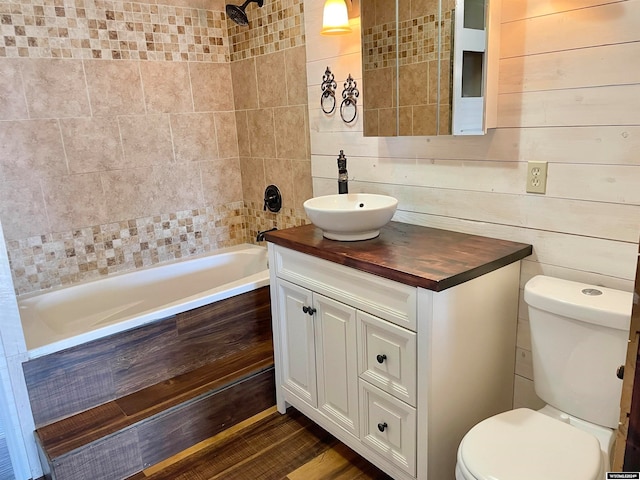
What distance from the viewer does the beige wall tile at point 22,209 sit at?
247 centimetres

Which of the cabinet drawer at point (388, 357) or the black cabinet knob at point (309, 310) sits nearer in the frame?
the cabinet drawer at point (388, 357)

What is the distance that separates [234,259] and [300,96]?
1.19 metres

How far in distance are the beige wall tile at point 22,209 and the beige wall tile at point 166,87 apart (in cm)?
80

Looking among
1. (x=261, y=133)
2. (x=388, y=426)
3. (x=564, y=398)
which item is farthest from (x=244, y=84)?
(x=564, y=398)

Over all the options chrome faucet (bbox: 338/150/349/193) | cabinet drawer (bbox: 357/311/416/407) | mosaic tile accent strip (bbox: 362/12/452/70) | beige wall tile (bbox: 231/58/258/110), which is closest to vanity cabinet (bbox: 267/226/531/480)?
cabinet drawer (bbox: 357/311/416/407)

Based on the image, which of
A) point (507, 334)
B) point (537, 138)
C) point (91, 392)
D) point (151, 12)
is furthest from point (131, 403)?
point (151, 12)

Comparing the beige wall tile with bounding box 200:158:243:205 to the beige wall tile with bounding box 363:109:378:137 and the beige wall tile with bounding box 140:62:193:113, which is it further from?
the beige wall tile with bounding box 363:109:378:137

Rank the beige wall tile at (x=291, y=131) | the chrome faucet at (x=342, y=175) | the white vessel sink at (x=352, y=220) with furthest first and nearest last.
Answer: the beige wall tile at (x=291, y=131), the chrome faucet at (x=342, y=175), the white vessel sink at (x=352, y=220)

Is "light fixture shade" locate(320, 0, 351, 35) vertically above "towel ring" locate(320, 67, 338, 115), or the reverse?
"light fixture shade" locate(320, 0, 351, 35)

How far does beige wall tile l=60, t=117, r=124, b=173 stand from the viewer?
8.57 ft

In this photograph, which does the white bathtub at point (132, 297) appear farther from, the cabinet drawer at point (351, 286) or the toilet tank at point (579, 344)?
the toilet tank at point (579, 344)

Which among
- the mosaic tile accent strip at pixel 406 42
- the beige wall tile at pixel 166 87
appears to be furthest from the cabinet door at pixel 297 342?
the beige wall tile at pixel 166 87

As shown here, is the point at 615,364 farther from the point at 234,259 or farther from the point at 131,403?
the point at 234,259

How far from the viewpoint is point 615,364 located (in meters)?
1.42
